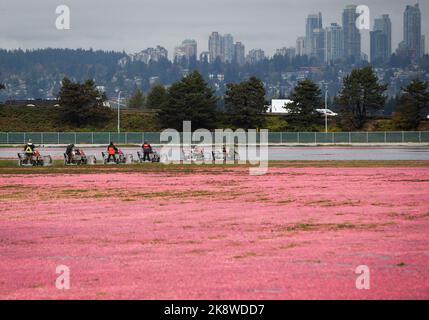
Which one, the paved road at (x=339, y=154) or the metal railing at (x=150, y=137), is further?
the metal railing at (x=150, y=137)

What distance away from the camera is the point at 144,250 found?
57.5ft

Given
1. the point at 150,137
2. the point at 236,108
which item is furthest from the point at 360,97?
the point at 150,137

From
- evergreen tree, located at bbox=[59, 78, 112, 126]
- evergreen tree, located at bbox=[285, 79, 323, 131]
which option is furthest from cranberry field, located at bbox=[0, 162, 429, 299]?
evergreen tree, located at bbox=[59, 78, 112, 126]

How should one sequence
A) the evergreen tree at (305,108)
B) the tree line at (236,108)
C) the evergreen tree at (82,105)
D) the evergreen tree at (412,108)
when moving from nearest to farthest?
the evergreen tree at (412,108) < the tree line at (236,108) < the evergreen tree at (305,108) < the evergreen tree at (82,105)

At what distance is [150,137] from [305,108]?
2701 centimetres

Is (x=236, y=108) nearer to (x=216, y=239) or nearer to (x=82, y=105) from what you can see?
(x=82, y=105)

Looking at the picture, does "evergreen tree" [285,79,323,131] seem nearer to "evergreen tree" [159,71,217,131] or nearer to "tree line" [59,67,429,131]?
"tree line" [59,67,429,131]

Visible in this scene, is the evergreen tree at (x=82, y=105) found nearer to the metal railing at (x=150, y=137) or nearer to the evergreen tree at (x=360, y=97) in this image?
the metal railing at (x=150, y=137)

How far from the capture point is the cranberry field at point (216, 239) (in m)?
13.6

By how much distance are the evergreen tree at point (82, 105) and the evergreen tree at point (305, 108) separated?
2714 centimetres

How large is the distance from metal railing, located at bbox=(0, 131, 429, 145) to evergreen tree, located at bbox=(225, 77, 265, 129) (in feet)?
52.2

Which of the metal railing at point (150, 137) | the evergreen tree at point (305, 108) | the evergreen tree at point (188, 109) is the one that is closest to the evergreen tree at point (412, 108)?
the evergreen tree at point (305, 108)

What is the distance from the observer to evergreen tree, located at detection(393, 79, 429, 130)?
118 m
